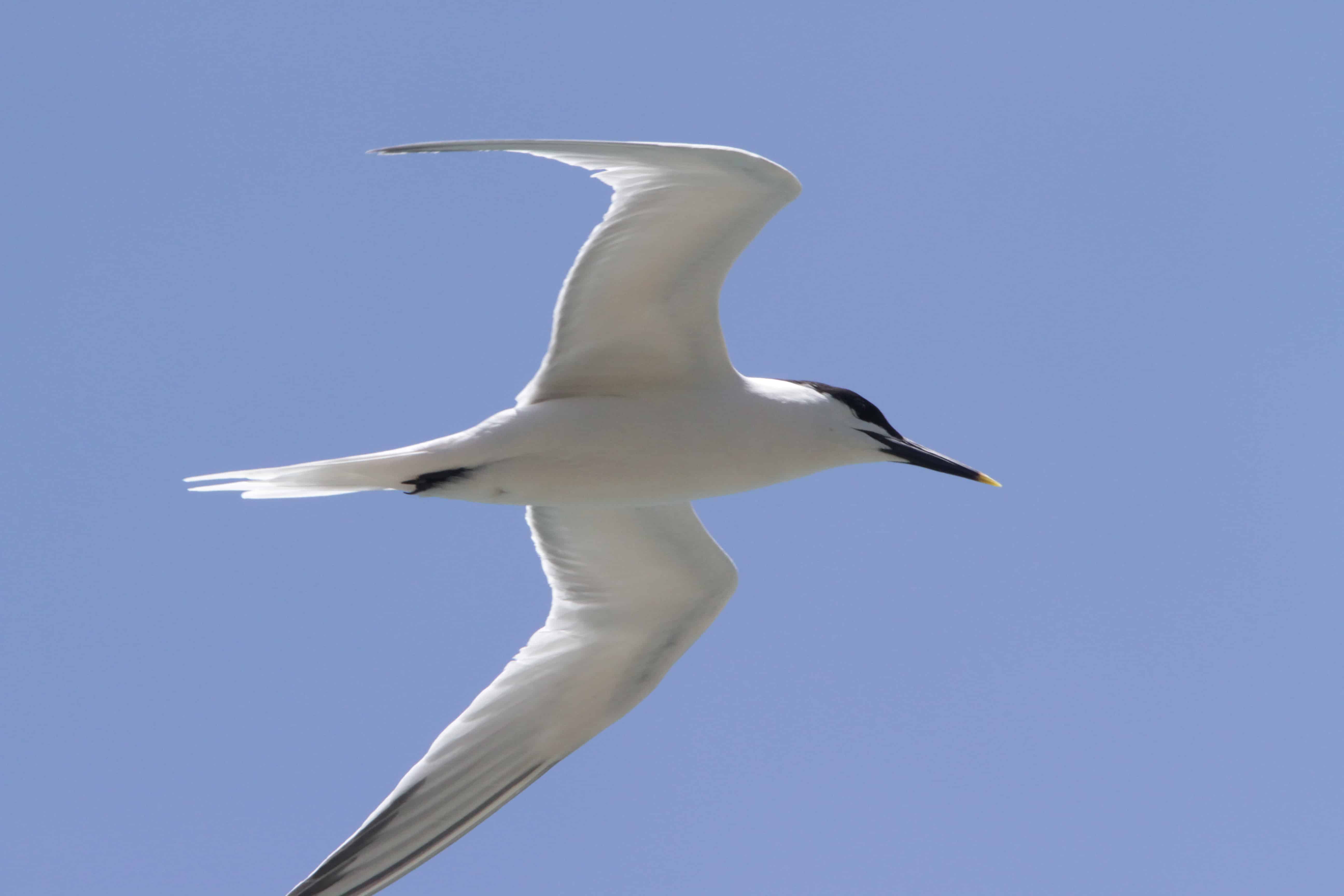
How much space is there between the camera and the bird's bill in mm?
7785

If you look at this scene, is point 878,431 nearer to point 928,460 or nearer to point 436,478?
point 928,460

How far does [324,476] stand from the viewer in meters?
6.97

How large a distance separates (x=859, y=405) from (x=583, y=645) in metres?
2.25

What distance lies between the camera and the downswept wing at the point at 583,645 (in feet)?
26.3

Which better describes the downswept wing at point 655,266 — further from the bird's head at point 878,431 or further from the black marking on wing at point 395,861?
the black marking on wing at point 395,861

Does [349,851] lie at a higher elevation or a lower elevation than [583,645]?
lower

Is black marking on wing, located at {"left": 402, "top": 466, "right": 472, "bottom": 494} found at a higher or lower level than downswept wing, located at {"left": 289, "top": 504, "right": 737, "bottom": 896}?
higher

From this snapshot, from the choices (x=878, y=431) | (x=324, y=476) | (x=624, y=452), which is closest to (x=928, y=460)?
A: (x=878, y=431)

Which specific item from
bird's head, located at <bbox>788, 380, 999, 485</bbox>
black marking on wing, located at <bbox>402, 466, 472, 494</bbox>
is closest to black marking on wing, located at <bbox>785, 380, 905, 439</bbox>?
bird's head, located at <bbox>788, 380, 999, 485</bbox>

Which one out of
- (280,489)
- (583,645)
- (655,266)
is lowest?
(583,645)

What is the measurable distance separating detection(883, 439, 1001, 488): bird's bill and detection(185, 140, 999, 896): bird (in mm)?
11

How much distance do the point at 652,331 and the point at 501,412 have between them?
2.93 ft

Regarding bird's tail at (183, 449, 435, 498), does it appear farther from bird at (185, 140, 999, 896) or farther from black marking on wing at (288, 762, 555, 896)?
black marking on wing at (288, 762, 555, 896)

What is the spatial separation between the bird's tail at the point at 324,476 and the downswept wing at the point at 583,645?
4.11 feet
